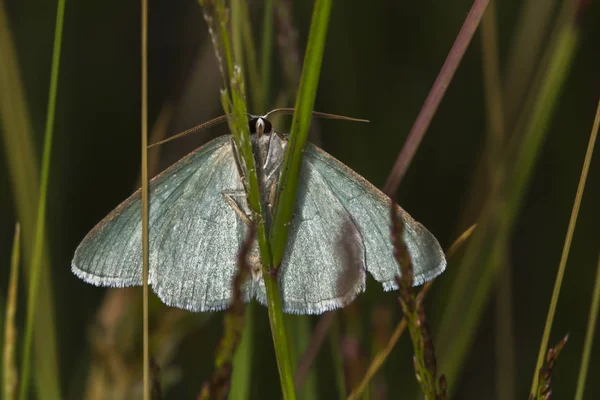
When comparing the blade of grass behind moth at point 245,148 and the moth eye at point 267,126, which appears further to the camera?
the moth eye at point 267,126

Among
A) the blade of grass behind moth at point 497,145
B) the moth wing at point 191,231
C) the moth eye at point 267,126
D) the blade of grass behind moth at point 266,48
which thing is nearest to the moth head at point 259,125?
the moth eye at point 267,126

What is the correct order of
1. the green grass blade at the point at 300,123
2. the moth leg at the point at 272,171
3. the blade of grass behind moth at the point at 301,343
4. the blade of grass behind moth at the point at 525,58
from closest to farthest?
the green grass blade at the point at 300,123
the moth leg at the point at 272,171
the blade of grass behind moth at the point at 301,343
the blade of grass behind moth at the point at 525,58

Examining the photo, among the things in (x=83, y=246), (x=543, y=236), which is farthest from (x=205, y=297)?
(x=543, y=236)

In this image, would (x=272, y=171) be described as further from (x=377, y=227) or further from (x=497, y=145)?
(x=497, y=145)

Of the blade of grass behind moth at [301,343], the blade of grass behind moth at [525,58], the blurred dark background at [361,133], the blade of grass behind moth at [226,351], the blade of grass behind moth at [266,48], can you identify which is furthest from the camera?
the blurred dark background at [361,133]

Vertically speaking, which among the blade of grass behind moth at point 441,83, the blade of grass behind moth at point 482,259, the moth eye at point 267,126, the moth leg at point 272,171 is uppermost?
the blade of grass behind moth at point 441,83

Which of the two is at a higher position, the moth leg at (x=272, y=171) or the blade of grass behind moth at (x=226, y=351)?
the moth leg at (x=272, y=171)

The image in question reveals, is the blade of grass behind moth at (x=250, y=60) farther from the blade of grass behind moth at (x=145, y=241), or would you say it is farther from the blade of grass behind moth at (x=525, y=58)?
the blade of grass behind moth at (x=525, y=58)
